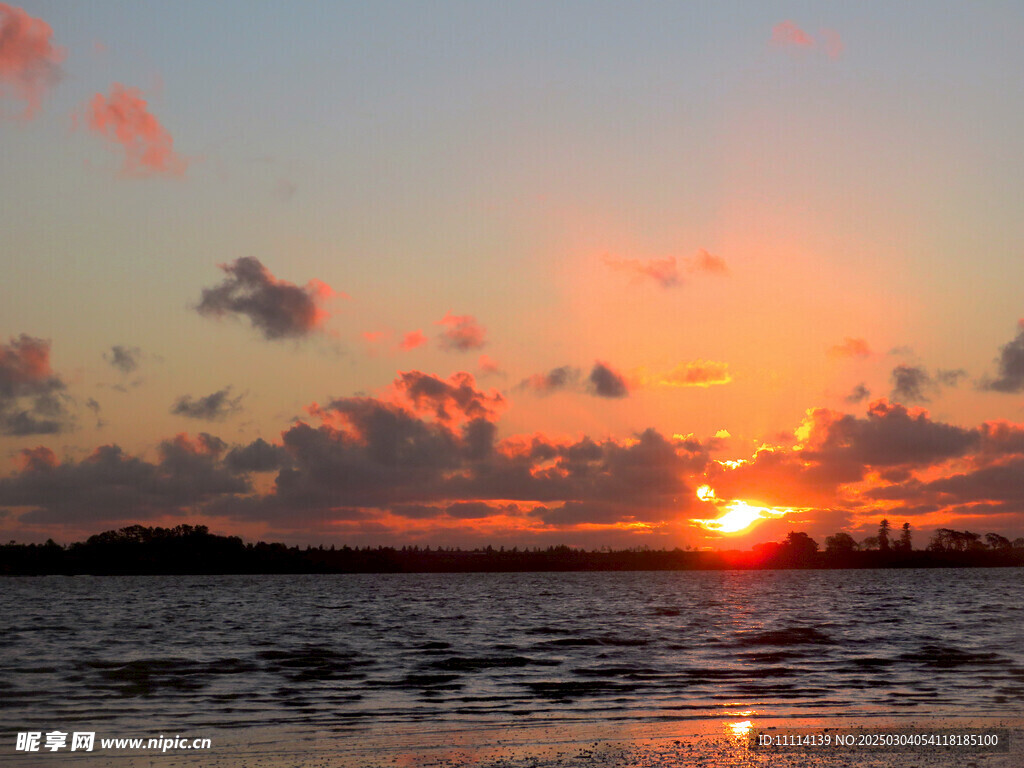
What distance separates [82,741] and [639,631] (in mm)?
52267

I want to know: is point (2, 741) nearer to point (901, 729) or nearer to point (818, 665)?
point (901, 729)

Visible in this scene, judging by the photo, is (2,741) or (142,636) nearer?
(2,741)

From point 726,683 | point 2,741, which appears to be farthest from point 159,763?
point 726,683

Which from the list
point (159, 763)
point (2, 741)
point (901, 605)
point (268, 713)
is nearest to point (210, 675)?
point (268, 713)

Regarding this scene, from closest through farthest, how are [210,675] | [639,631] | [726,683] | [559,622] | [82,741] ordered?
[82,741], [726,683], [210,675], [639,631], [559,622]

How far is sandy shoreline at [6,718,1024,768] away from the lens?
79.7 feet

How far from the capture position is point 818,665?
4809 centimetres

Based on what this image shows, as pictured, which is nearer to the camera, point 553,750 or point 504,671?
point 553,750

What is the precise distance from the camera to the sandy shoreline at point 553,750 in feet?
79.7

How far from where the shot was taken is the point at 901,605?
379 ft

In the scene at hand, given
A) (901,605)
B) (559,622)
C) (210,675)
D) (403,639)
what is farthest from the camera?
(901,605)

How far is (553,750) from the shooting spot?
2603 centimetres

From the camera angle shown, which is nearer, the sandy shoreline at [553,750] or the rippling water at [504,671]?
the sandy shoreline at [553,750]

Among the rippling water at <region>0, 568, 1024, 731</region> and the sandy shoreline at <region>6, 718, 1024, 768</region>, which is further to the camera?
the rippling water at <region>0, 568, 1024, 731</region>
